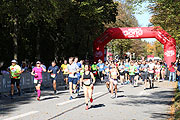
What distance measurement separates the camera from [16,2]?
24688 mm

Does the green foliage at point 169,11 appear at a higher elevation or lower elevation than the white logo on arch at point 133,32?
lower

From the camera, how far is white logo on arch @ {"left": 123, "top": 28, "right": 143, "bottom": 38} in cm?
3516

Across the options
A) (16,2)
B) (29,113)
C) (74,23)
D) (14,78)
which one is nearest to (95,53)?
(74,23)

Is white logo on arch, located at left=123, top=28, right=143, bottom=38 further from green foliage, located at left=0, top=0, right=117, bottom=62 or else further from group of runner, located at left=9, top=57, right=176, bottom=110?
group of runner, located at left=9, top=57, right=176, bottom=110

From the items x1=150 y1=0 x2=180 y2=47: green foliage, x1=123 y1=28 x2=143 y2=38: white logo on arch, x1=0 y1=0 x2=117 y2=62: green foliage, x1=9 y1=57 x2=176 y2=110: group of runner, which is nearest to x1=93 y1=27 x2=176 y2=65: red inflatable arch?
x1=123 y1=28 x2=143 y2=38: white logo on arch

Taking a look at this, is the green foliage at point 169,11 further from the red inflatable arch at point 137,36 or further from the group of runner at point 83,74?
the red inflatable arch at point 137,36

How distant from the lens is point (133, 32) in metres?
35.2

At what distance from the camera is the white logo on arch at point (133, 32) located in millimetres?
35156

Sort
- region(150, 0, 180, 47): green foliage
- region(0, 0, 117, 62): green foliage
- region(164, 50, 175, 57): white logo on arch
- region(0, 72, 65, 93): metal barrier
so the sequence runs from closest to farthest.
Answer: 1. region(150, 0, 180, 47): green foliage
2. region(0, 72, 65, 93): metal barrier
3. region(0, 0, 117, 62): green foliage
4. region(164, 50, 175, 57): white logo on arch

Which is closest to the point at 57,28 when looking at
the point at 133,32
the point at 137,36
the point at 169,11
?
the point at 133,32

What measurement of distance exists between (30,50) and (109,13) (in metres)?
10.3

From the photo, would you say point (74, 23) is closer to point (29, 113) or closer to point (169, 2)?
point (169, 2)

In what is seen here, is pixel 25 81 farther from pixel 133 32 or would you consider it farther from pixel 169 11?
pixel 133 32

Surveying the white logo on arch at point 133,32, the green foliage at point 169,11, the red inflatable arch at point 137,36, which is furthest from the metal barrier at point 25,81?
the white logo on arch at point 133,32
